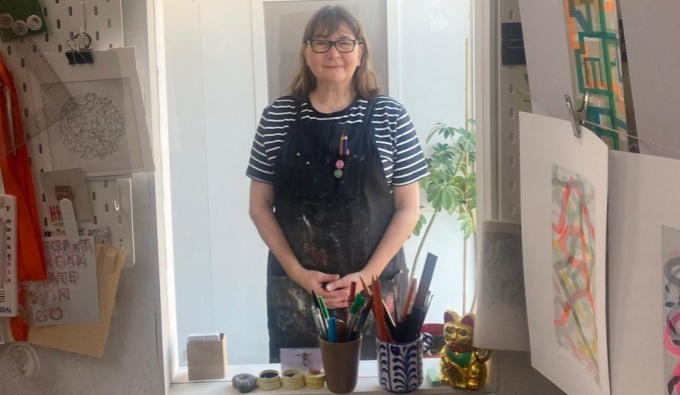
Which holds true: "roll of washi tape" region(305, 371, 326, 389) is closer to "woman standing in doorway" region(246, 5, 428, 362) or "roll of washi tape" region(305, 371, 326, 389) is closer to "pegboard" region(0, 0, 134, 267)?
"woman standing in doorway" region(246, 5, 428, 362)

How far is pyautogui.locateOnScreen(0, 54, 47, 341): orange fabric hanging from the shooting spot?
955 mm

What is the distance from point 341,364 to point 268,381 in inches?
4.6

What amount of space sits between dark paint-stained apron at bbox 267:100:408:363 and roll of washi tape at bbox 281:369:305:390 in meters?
0.10

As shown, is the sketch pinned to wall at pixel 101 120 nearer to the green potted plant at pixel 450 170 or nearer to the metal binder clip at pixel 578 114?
the green potted plant at pixel 450 170

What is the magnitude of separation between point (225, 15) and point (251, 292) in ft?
1.30

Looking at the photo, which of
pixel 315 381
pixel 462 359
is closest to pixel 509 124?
pixel 462 359

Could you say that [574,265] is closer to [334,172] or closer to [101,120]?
[334,172]

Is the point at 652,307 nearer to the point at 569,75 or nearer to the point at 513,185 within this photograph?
the point at 569,75

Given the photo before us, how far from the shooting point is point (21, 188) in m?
0.97

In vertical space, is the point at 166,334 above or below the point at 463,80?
below

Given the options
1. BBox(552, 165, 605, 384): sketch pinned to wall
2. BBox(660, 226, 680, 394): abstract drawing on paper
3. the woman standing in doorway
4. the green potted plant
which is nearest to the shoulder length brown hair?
the woman standing in doorway

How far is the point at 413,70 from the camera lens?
1.03m

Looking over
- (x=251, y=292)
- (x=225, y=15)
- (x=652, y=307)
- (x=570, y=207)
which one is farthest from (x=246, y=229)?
(x=652, y=307)

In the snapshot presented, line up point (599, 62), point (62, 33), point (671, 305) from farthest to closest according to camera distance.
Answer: point (62, 33) → point (599, 62) → point (671, 305)
